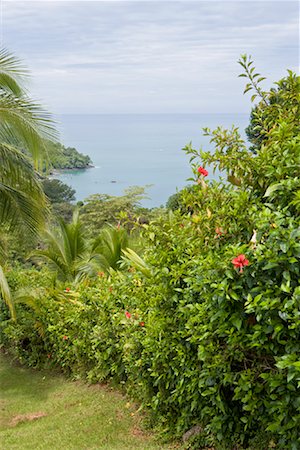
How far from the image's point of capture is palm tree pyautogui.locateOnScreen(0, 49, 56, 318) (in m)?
8.79

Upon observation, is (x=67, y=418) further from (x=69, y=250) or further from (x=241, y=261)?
(x=69, y=250)

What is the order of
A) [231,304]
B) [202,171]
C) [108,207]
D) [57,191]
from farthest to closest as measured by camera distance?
[57,191] → [108,207] → [202,171] → [231,304]

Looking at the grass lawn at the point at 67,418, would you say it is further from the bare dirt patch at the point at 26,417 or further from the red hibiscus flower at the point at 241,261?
the red hibiscus flower at the point at 241,261

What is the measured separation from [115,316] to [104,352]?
2.46 feet

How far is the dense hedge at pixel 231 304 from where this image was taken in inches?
133

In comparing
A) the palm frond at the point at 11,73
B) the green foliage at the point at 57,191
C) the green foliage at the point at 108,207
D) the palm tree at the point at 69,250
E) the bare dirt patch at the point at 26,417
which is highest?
the palm frond at the point at 11,73

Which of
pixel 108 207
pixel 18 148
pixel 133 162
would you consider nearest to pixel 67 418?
pixel 18 148

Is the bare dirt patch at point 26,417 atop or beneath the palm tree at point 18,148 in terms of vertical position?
beneath

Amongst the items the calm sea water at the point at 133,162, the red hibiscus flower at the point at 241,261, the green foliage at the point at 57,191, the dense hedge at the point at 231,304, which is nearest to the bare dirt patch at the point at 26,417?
the dense hedge at the point at 231,304

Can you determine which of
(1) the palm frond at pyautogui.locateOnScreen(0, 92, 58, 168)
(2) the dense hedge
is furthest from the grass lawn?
(1) the palm frond at pyautogui.locateOnScreen(0, 92, 58, 168)

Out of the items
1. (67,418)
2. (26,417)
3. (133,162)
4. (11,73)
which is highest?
(11,73)

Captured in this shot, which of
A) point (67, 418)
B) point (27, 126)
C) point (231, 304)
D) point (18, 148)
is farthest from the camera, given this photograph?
point (18, 148)

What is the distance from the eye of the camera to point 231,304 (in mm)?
3670

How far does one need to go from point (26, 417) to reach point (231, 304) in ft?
Answer: 15.4
